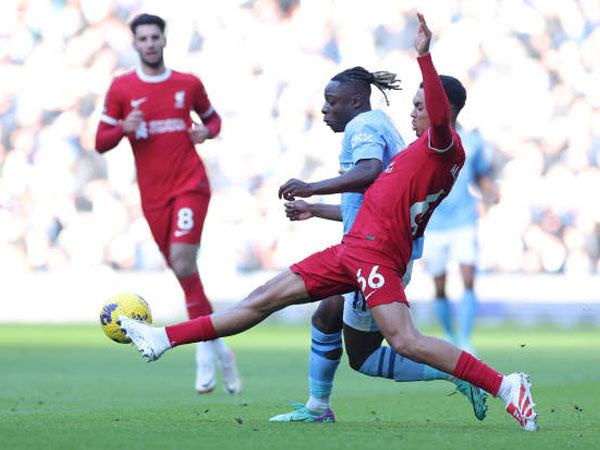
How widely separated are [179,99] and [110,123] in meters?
0.55

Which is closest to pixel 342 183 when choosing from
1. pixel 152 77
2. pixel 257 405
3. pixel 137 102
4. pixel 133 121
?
pixel 257 405

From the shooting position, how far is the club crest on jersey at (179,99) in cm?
934

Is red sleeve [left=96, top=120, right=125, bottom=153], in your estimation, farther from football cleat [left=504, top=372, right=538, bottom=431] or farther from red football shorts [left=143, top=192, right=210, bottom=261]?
football cleat [left=504, top=372, right=538, bottom=431]

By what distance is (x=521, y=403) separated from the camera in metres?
5.95

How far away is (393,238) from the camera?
599 cm

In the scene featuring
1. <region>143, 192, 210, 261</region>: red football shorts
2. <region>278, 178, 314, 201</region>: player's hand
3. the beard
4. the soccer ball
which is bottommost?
the soccer ball

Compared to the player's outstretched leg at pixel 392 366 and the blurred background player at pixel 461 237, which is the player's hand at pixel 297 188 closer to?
the player's outstretched leg at pixel 392 366

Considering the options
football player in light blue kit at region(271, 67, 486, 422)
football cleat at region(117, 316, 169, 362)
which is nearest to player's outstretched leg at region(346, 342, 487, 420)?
football player in light blue kit at region(271, 67, 486, 422)

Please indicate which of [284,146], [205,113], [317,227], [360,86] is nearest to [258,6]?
[284,146]

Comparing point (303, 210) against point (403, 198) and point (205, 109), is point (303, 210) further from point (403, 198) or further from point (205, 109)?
point (205, 109)

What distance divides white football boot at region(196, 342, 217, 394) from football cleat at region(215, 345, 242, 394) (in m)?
0.08

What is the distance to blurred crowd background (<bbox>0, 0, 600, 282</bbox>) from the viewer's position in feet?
74.5

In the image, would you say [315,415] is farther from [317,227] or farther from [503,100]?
[503,100]

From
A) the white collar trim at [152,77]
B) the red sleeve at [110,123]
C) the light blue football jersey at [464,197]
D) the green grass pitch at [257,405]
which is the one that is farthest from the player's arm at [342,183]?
the light blue football jersey at [464,197]
